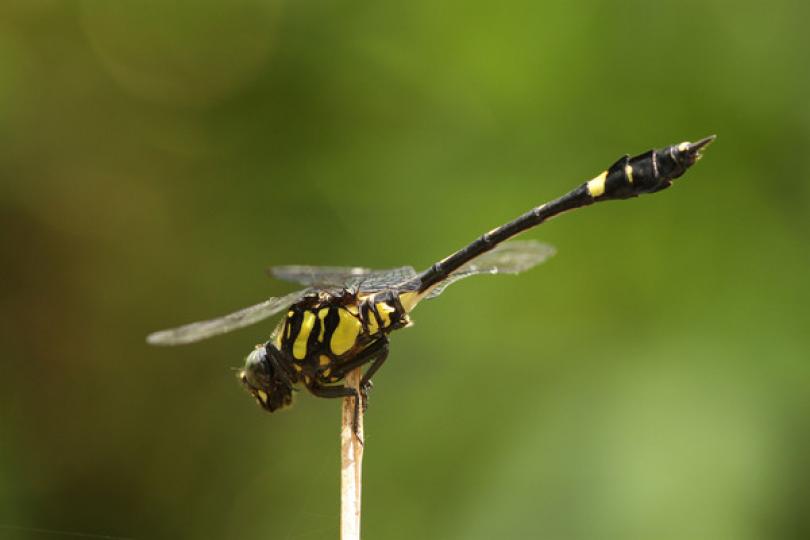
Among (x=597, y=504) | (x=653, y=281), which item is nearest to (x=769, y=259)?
(x=653, y=281)

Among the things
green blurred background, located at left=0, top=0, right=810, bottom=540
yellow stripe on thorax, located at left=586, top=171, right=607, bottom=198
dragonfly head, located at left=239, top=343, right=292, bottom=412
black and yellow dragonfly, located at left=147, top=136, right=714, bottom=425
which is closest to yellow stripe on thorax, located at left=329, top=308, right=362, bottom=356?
black and yellow dragonfly, located at left=147, top=136, right=714, bottom=425

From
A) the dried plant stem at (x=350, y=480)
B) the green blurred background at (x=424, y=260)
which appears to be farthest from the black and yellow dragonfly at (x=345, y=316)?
the green blurred background at (x=424, y=260)

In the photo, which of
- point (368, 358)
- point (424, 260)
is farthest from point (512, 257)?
point (424, 260)

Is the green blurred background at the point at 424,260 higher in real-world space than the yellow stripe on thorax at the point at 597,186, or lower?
higher

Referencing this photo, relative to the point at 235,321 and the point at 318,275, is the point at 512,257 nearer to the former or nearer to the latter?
the point at 318,275

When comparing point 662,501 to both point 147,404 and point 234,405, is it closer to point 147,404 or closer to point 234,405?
point 234,405

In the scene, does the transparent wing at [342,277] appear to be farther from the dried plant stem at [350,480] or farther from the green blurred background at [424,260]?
the green blurred background at [424,260]

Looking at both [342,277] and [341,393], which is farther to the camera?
[342,277]
